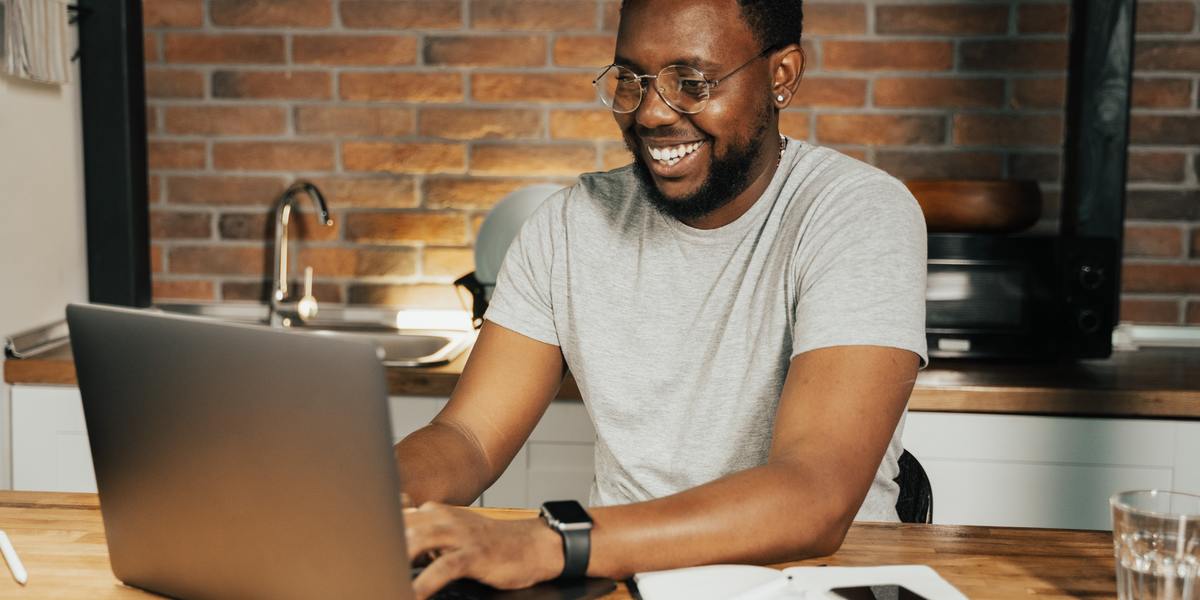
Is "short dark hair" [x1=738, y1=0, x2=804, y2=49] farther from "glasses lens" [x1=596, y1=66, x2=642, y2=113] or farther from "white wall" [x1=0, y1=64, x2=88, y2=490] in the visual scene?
"white wall" [x1=0, y1=64, x2=88, y2=490]

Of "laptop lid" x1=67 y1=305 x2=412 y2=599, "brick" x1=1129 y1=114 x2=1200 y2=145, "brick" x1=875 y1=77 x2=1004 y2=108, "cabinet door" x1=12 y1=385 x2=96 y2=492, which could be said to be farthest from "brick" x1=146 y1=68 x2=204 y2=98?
"brick" x1=1129 y1=114 x2=1200 y2=145

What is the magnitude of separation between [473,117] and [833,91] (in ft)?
2.73

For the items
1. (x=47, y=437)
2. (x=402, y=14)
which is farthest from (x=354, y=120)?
(x=47, y=437)

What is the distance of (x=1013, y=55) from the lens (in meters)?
2.45

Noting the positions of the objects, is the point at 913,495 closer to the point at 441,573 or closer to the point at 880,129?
the point at 441,573

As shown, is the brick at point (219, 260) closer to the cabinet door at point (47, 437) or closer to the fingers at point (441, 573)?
the cabinet door at point (47, 437)

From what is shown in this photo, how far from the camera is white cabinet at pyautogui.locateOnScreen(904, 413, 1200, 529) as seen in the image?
1.97 metres

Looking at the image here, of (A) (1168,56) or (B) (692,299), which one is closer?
(B) (692,299)

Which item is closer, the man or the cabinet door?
the man

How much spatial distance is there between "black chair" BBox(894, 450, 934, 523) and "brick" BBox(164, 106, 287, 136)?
173 cm

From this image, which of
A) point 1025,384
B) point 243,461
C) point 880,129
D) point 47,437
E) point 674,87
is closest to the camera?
point 243,461

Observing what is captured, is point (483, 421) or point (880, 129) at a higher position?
point (880, 129)

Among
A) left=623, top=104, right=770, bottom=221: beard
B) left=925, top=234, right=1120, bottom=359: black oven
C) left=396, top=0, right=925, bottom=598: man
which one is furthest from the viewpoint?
left=925, top=234, right=1120, bottom=359: black oven

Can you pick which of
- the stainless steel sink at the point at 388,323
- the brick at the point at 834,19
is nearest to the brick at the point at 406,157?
the stainless steel sink at the point at 388,323
